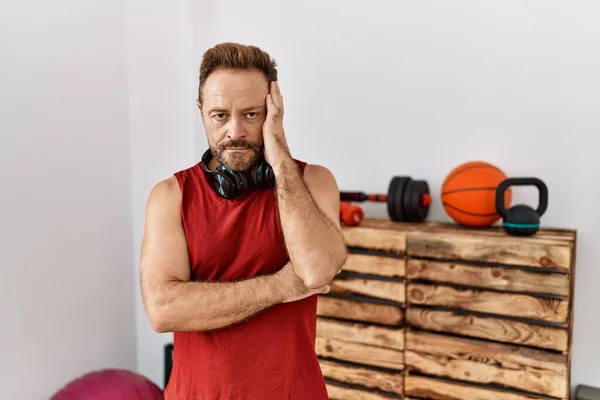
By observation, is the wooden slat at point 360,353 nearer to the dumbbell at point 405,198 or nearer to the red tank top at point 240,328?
the dumbbell at point 405,198

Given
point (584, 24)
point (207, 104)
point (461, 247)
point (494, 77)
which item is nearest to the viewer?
point (207, 104)

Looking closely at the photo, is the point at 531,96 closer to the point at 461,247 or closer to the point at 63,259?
the point at 461,247

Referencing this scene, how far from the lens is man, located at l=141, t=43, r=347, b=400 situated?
1.39 meters

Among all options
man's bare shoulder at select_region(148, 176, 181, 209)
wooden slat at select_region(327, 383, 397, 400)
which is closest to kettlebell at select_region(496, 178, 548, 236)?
wooden slat at select_region(327, 383, 397, 400)

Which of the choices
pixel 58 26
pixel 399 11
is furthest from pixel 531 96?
pixel 58 26

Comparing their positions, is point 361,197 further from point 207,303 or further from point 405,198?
point 207,303

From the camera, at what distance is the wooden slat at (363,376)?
2.56 metres

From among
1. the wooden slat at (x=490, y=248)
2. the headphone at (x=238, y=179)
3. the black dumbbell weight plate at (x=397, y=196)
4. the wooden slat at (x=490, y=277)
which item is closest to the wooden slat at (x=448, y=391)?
the wooden slat at (x=490, y=277)

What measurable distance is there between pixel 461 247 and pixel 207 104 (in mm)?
1400

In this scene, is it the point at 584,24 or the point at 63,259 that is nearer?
the point at 584,24

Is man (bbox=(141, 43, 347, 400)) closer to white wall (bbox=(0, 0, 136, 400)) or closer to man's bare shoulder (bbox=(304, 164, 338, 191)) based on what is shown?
man's bare shoulder (bbox=(304, 164, 338, 191))

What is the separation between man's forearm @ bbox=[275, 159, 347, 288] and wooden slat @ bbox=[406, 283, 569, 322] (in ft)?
3.85

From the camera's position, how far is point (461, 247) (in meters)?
2.40

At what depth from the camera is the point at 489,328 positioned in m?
2.36
